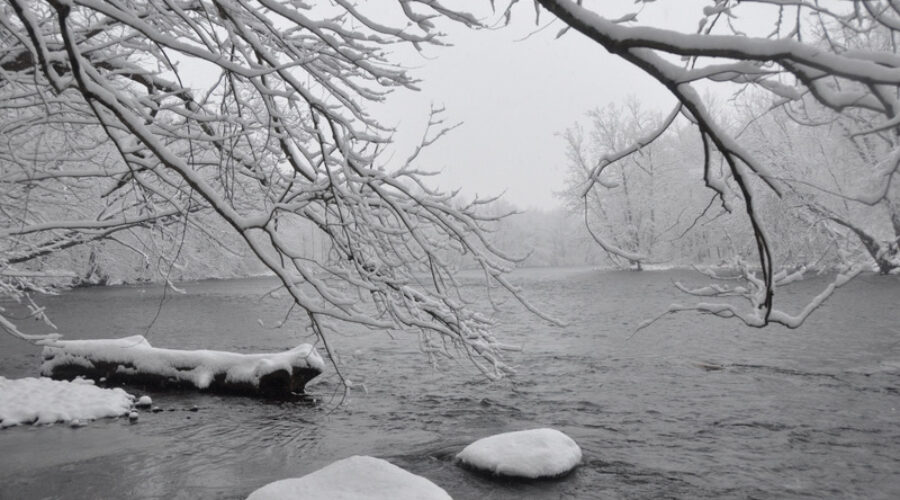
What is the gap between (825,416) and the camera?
842 cm

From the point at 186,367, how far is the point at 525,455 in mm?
6704

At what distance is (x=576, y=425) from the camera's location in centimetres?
841

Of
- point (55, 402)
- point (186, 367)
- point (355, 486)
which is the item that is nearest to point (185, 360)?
point (186, 367)

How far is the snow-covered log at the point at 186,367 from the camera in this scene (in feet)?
33.8

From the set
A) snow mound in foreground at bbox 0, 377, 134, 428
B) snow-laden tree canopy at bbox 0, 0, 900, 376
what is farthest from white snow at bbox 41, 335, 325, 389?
snow-laden tree canopy at bbox 0, 0, 900, 376

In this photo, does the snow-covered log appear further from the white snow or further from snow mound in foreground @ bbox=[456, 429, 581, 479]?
snow mound in foreground @ bbox=[456, 429, 581, 479]

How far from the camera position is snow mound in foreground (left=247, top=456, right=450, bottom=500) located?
485 centimetres

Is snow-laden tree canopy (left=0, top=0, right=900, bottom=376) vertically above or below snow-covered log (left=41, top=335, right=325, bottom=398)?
above

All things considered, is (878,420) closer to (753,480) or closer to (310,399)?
(753,480)

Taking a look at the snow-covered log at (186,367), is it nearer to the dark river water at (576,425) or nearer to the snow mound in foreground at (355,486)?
the dark river water at (576,425)

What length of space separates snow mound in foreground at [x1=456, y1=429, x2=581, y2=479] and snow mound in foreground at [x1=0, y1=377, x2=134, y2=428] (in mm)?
5456

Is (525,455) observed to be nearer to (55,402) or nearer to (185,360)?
(185,360)

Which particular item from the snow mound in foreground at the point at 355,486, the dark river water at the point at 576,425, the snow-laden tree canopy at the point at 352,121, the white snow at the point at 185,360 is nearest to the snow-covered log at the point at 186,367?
the white snow at the point at 185,360

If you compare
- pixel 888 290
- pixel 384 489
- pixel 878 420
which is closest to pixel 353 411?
pixel 384 489
